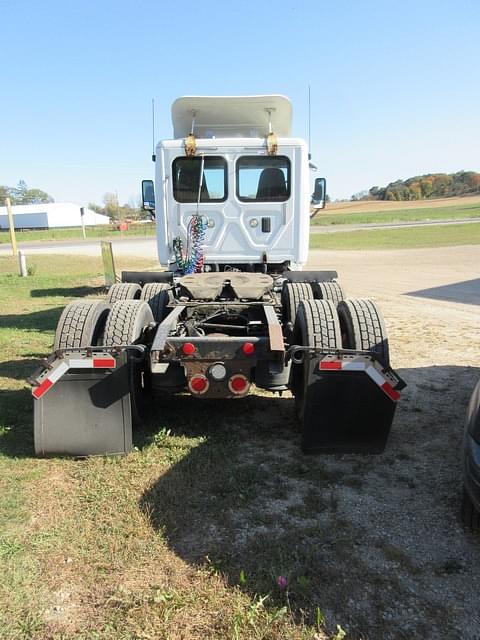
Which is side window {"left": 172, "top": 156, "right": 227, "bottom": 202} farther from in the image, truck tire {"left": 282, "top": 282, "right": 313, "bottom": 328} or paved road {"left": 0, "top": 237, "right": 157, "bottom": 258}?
paved road {"left": 0, "top": 237, "right": 157, "bottom": 258}

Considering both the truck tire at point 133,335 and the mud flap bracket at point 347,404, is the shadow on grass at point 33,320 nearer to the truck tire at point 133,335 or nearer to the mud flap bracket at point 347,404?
the truck tire at point 133,335

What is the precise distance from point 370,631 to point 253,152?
5752mm

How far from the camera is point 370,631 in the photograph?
224 centimetres

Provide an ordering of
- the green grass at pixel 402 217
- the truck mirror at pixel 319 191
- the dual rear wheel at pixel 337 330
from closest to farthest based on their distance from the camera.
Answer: the dual rear wheel at pixel 337 330, the truck mirror at pixel 319 191, the green grass at pixel 402 217

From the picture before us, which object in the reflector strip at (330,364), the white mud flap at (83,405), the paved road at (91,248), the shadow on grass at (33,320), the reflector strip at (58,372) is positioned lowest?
the paved road at (91,248)

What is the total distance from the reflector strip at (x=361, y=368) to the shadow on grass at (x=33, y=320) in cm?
619

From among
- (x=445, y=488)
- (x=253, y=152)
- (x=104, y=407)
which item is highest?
(x=253, y=152)

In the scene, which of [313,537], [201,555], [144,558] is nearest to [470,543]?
[313,537]

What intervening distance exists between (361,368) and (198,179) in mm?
4165

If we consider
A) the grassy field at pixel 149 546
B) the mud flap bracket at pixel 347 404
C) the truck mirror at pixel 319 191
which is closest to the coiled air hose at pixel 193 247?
the truck mirror at pixel 319 191

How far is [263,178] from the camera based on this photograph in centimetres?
696

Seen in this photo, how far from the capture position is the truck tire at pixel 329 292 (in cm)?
567

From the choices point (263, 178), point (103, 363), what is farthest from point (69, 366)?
point (263, 178)

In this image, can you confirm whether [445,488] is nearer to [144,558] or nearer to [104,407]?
[144,558]
